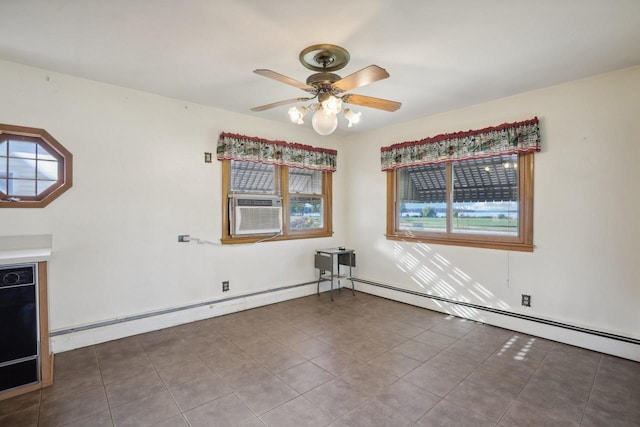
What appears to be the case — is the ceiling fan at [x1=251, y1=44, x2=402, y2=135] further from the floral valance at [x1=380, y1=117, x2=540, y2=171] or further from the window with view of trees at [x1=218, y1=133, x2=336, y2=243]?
the window with view of trees at [x1=218, y1=133, x2=336, y2=243]

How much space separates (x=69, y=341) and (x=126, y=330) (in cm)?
44

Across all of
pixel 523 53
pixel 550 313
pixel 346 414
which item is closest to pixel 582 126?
pixel 523 53

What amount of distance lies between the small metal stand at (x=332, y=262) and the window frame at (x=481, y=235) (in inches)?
25.6

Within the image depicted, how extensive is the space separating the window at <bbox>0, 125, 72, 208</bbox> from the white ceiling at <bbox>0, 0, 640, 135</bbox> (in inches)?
24.4

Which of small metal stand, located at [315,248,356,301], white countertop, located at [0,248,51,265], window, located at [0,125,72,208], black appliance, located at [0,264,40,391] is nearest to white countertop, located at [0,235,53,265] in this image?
white countertop, located at [0,248,51,265]

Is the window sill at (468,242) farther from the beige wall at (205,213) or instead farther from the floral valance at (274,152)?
the floral valance at (274,152)

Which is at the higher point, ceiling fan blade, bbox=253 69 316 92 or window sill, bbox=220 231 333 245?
ceiling fan blade, bbox=253 69 316 92

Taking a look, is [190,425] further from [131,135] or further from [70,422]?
[131,135]

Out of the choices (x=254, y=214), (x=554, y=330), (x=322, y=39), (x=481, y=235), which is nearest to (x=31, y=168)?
(x=254, y=214)

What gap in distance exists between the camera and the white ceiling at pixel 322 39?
5.99 feet

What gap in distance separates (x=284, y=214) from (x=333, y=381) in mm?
2431

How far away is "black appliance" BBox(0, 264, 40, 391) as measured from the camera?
2066mm

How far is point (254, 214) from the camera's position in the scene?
3871 mm

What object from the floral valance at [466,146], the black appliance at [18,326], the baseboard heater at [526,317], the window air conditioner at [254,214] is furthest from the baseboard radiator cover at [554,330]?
the black appliance at [18,326]
